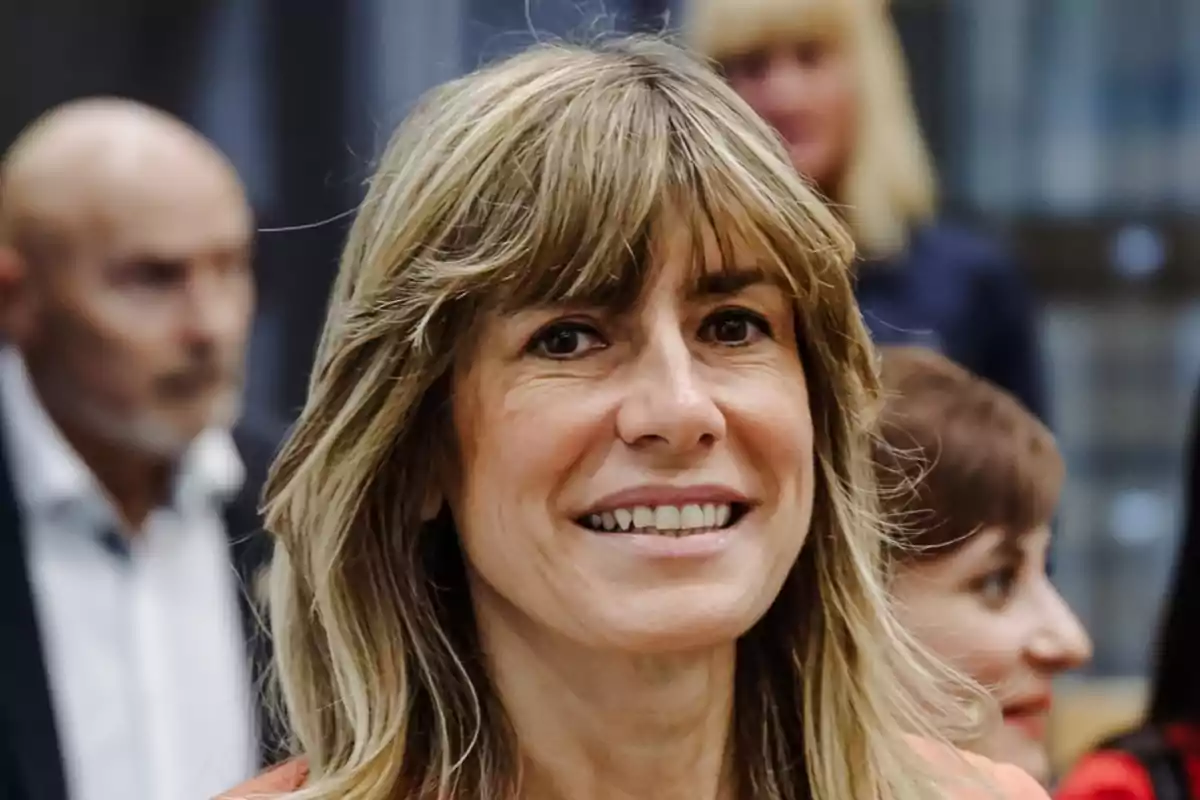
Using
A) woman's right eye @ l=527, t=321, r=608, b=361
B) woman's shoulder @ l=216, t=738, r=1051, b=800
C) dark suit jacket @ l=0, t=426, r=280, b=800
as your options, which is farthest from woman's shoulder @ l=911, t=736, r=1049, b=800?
dark suit jacket @ l=0, t=426, r=280, b=800

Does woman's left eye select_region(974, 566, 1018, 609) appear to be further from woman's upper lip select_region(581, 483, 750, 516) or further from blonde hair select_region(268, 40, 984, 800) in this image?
woman's upper lip select_region(581, 483, 750, 516)

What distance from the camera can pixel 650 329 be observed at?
996mm

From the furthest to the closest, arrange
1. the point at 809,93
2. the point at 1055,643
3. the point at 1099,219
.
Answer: the point at 1099,219 < the point at 809,93 < the point at 1055,643

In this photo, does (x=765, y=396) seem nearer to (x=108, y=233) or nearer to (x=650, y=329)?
(x=650, y=329)

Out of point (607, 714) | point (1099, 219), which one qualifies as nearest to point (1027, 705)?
point (607, 714)

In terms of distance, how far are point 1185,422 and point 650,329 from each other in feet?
6.42

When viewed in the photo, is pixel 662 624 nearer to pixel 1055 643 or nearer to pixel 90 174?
pixel 1055 643

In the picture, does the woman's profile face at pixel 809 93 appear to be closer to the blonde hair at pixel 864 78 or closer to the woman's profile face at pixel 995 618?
the blonde hair at pixel 864 78

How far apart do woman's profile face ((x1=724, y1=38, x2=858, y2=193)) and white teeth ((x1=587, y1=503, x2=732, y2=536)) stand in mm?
924

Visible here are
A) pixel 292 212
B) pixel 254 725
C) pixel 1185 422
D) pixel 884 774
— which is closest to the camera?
pixel 884 774

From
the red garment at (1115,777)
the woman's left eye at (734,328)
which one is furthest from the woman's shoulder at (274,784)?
the red garment at (1115,777)

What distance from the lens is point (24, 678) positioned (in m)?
1.53

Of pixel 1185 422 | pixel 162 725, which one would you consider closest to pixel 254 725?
pixel 162 725

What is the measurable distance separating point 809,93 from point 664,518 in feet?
3.29
